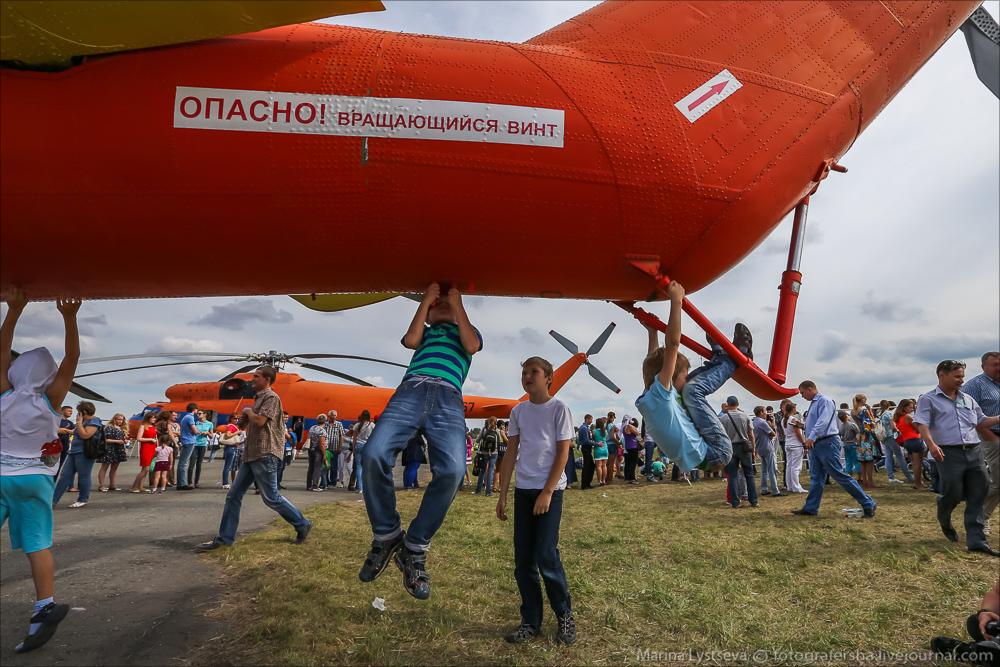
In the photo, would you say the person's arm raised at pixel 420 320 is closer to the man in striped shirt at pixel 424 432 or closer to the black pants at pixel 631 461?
the man in striped shirt at pixel 424 432

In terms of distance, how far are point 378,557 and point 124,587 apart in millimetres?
3177

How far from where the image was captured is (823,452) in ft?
24.6

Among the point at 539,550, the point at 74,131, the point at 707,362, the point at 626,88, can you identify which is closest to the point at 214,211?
the point at 74,131

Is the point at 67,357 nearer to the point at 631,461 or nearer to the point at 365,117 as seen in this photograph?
the point at 365,117

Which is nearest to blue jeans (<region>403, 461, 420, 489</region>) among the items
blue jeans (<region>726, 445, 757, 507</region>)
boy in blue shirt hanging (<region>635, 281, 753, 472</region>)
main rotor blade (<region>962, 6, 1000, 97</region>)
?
blue jeans (<region>726, 445, 757, 507</region>)

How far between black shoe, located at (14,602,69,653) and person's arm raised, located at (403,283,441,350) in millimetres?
3005

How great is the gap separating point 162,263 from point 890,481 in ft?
46.8

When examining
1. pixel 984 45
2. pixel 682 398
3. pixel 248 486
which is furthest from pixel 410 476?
pixel 984 45

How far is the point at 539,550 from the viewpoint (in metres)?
3.66

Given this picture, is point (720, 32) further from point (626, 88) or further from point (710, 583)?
point (710, 583)

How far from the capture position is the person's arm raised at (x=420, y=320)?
11.7ft

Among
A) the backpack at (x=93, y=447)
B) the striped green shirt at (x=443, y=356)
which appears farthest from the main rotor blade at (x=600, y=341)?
the backpack at (x=93, y=447)

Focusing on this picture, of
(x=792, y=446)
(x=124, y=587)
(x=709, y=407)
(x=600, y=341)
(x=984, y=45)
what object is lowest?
(x=124, y=587)

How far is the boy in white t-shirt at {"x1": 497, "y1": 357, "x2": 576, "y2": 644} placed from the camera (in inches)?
144
